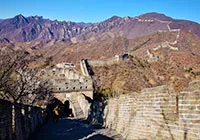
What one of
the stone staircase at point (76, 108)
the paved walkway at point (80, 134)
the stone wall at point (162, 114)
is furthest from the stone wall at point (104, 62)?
the stone wall at point (162, 114)

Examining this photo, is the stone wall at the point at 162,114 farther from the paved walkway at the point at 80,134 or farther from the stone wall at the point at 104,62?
the stone wall at the point at 104,62

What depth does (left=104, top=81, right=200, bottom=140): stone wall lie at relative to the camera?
545 cm

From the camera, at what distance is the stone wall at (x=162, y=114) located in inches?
214

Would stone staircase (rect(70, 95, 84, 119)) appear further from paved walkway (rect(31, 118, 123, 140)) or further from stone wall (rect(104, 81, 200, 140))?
stone wall (rect(104, 81, 200, 140))

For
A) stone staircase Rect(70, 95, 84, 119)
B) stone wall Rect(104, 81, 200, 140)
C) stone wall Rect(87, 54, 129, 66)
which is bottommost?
stone staircase Rect(70, 95, 84, 119)

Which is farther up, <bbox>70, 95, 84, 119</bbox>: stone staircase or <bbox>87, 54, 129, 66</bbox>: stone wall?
<bbox>87, 54, 129, 66</bbox>: stone wall

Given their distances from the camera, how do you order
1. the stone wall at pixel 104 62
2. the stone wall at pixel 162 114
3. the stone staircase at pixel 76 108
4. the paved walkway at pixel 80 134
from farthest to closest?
the stone wall at pixel 104 62 < the stone staircase at pixel 76 108 < the paved walkway at pixel 80 134 < the stone wall at pixel 162 114

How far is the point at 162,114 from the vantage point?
699 cm

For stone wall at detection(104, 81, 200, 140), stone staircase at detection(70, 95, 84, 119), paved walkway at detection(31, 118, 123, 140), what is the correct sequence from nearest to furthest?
stone wall at detection(104, 81, 200, 140)
paved walkway at detection(31, 118, 123, 140)
stone staircase at detection(70, 95, 84, 119)

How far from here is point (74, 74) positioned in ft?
184

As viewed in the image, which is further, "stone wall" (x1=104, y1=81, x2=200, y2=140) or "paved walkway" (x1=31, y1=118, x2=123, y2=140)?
"paved walkway" (x1=31, y1=118, x2=123, y2=140)

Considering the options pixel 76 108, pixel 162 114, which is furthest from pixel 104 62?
pixel 162 114

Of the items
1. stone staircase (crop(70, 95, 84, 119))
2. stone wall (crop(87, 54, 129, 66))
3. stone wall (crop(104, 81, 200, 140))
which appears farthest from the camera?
stone wall (crop(87, 54, 129, 66))

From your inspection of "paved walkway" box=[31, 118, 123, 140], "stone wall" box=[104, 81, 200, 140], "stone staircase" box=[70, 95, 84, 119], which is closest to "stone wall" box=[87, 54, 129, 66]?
"stone staircase" box=[70, 95, 84, 119]
